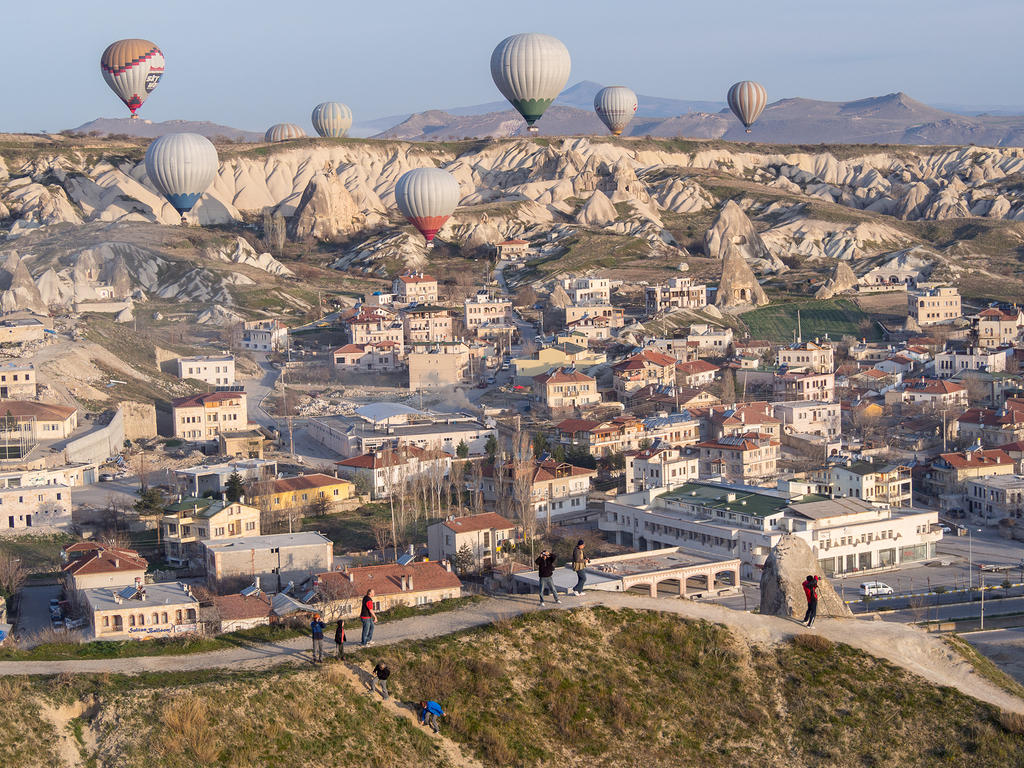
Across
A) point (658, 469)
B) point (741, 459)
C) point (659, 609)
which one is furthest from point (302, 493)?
point (659, 609)

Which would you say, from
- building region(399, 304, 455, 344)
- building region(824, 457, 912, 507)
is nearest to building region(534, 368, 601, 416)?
building region(399, 304, 455, 344)

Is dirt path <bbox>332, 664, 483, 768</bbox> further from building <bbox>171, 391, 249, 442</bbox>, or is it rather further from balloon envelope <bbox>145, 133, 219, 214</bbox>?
balloon envelope <bbox>145, 133, 219, 214</bbox>

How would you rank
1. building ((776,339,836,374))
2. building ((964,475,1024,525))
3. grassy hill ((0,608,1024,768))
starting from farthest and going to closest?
building ((776,339,836,374))
building ((964,475,1024,525))
grassy hill ((0,608,1024,768))

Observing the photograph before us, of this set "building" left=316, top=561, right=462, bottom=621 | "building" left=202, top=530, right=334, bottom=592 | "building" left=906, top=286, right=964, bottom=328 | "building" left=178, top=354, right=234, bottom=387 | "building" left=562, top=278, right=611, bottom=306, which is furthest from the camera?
"building" left=562, top=278, right=611, bottom=306

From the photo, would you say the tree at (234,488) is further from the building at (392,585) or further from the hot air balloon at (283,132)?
the hot air balloon at (283,132)

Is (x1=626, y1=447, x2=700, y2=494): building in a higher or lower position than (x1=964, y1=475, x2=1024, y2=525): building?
higher

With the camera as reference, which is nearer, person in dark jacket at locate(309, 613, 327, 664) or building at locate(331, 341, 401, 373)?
person in dark jacket at locate(309, 613, 327, 664)

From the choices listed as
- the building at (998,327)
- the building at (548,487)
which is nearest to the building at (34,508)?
the building at (548,487)

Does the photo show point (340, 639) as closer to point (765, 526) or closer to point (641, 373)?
point (765, 526)
